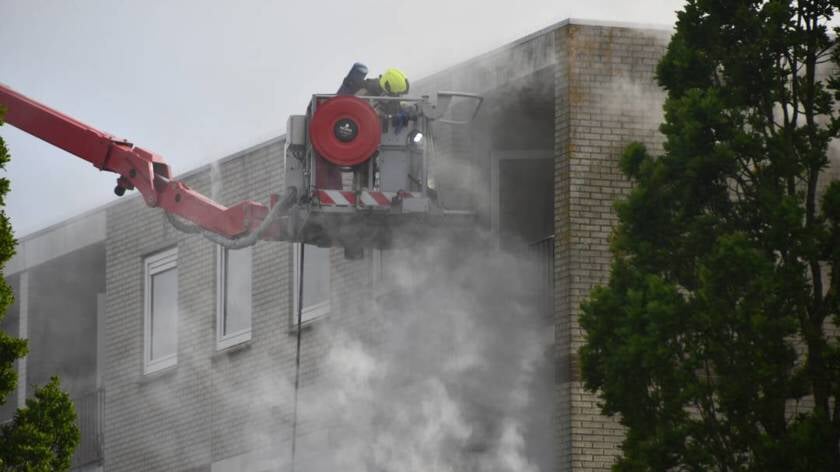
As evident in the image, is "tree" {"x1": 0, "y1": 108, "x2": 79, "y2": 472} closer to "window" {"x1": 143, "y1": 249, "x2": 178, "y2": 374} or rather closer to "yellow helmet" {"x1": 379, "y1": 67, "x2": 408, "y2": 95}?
"yellow helmet" {"x1": 379, "y1": 67, "x2": 408, "y2": 95}

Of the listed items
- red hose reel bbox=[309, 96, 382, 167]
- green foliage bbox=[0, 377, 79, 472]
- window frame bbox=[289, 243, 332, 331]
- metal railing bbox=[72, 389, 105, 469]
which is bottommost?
A: green foliage bbox=[0, 377, 79, 472]

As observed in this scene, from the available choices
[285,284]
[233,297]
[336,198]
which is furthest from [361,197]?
[233,297]

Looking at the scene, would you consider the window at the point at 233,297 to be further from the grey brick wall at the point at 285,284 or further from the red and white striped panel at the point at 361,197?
the red and white striped panel at the point at 361,197

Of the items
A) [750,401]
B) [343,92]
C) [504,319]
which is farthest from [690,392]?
[504,319]

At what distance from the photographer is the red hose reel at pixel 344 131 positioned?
807 inches

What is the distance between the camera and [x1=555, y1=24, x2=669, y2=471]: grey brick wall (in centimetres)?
2212

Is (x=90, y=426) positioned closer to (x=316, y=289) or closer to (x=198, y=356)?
(x=198, y=356)

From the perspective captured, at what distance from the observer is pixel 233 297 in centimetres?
2791

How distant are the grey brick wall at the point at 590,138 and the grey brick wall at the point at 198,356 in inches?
193

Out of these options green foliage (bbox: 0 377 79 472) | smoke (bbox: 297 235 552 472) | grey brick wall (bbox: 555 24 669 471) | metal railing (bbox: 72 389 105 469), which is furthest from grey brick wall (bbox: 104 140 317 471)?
green foliage (bbox: 0 377 79 472)

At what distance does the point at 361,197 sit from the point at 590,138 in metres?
3.01

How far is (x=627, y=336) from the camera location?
52.2ft

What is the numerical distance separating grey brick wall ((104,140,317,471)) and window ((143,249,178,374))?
13cm

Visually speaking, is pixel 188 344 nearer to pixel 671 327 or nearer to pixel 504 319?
pixel 504 319
